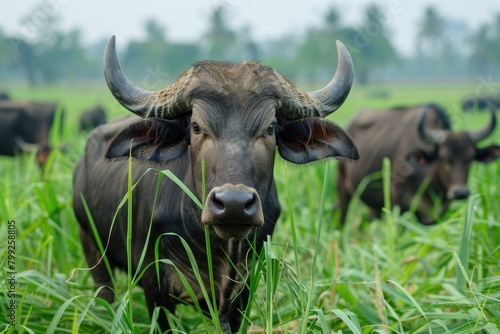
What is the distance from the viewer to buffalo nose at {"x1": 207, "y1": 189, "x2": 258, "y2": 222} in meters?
2.64

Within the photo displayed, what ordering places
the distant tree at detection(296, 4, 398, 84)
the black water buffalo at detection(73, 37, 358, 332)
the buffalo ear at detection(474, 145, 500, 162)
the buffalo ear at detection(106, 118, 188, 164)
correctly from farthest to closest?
the distant tree at detection(296, 4, 398, 84) < the buffalo ear at detection(474, 145, 500, 162) < the buffalo ear at detection(106, 118, 188, 164) < the black water buffalo at detection(73, 37, 358, 332)

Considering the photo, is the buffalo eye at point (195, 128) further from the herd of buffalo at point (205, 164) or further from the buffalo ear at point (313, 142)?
the buffalo ear at point (313, 142)

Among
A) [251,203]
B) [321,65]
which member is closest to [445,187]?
[251,203]

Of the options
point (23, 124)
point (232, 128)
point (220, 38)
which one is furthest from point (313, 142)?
point (220, 38)

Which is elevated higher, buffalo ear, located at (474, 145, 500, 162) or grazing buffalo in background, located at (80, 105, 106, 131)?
buffalo ear, located at (474, 145, 500, 162)

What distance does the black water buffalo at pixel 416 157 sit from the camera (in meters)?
7.84

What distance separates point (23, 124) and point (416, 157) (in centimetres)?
946

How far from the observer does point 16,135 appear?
14391mm

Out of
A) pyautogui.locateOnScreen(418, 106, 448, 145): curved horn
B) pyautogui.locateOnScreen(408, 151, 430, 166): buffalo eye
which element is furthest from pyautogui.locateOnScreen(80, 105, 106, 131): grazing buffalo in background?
pyautogui.locateOnScreen(418, 106, 448, 145): curved horn

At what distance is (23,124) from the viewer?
14.6 metres

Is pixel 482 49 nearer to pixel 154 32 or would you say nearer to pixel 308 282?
pixel 154 32

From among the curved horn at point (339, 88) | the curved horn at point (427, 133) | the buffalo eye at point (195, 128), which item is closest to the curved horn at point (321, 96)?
the curved horn at point (339, 88)

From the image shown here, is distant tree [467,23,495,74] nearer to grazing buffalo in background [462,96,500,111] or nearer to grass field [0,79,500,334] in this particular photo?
grazing buffalo in background [462,96,500,111]

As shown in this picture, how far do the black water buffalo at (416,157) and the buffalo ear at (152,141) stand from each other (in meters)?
4.70
